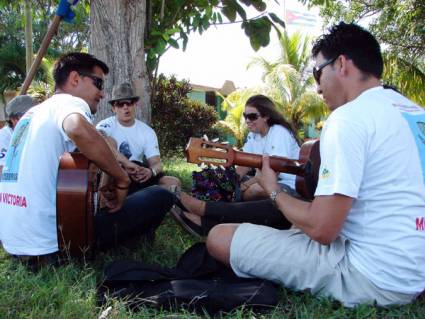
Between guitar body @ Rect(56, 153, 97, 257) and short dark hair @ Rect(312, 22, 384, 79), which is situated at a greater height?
short dark hair @ Rect(312, 22, 384, 79)

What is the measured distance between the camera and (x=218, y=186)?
438 cm

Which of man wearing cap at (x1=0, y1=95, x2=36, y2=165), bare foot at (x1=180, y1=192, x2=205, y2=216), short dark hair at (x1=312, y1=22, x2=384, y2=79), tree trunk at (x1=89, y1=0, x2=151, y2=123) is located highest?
tree trunk at (x1=89, y1=0, x2=151, y2=123)

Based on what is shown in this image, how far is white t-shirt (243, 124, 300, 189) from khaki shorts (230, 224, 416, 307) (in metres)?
1.96

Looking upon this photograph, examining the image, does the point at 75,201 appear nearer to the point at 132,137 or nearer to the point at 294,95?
the point at 132,137

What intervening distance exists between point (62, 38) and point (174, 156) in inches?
585

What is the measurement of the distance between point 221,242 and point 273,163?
26.1 inches

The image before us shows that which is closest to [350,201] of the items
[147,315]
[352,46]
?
[352,46]

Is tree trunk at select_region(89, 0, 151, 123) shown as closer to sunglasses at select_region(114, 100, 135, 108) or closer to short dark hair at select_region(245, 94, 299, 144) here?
sunglasses at select_region(114, 100, 135, 108)

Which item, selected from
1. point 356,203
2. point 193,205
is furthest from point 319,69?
point 193,205

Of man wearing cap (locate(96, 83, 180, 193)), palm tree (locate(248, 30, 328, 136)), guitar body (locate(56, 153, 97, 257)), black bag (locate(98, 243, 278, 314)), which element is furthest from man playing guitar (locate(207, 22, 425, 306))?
palm tree (locate(248, 30, 328, 136))

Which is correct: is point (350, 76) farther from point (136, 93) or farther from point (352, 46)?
point (136, 93)

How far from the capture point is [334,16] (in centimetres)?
1162

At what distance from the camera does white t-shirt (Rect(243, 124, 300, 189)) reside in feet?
14.7

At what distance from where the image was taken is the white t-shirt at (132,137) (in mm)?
4895
